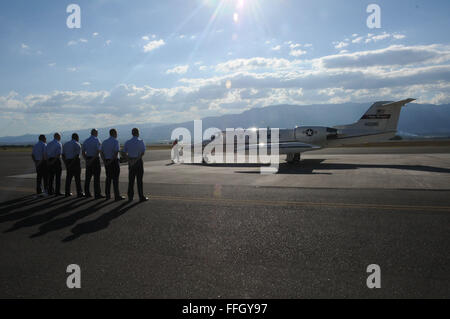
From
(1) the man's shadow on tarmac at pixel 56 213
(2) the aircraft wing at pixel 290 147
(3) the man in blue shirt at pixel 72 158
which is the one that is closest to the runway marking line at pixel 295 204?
(1) the man's shadow on tarmac at pixel 56 213

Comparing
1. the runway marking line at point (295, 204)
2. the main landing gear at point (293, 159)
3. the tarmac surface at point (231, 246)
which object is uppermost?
the main landing gear at point (293, 159)

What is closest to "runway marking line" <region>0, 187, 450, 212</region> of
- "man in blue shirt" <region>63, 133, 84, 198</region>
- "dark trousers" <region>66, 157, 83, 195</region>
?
"dark trousers" <region>66, 157, 83, 195</region>

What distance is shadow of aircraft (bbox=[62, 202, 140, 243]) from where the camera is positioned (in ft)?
21.1

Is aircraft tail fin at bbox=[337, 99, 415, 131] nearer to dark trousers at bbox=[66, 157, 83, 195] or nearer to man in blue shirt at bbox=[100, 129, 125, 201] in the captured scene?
man in blue shirt at bbox=[100, 129, 125, 201]

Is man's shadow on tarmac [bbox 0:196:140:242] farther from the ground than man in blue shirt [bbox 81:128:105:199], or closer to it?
closer to it

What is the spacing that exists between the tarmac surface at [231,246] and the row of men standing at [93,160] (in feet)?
2.93

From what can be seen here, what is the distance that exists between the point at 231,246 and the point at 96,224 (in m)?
3.49

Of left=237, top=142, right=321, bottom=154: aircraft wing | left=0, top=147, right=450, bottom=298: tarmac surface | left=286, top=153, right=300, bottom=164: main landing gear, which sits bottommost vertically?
left=0, top=147, right=450, bottom=298: tarmac surface

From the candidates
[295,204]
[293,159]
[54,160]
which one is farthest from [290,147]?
[54,160]

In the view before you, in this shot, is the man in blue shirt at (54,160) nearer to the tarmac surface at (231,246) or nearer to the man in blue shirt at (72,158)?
the man in blue shirt at (72,158)

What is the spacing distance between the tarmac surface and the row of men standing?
89 centimetres

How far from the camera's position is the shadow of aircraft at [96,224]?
21.1 feet

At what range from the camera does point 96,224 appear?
7.22 metres
